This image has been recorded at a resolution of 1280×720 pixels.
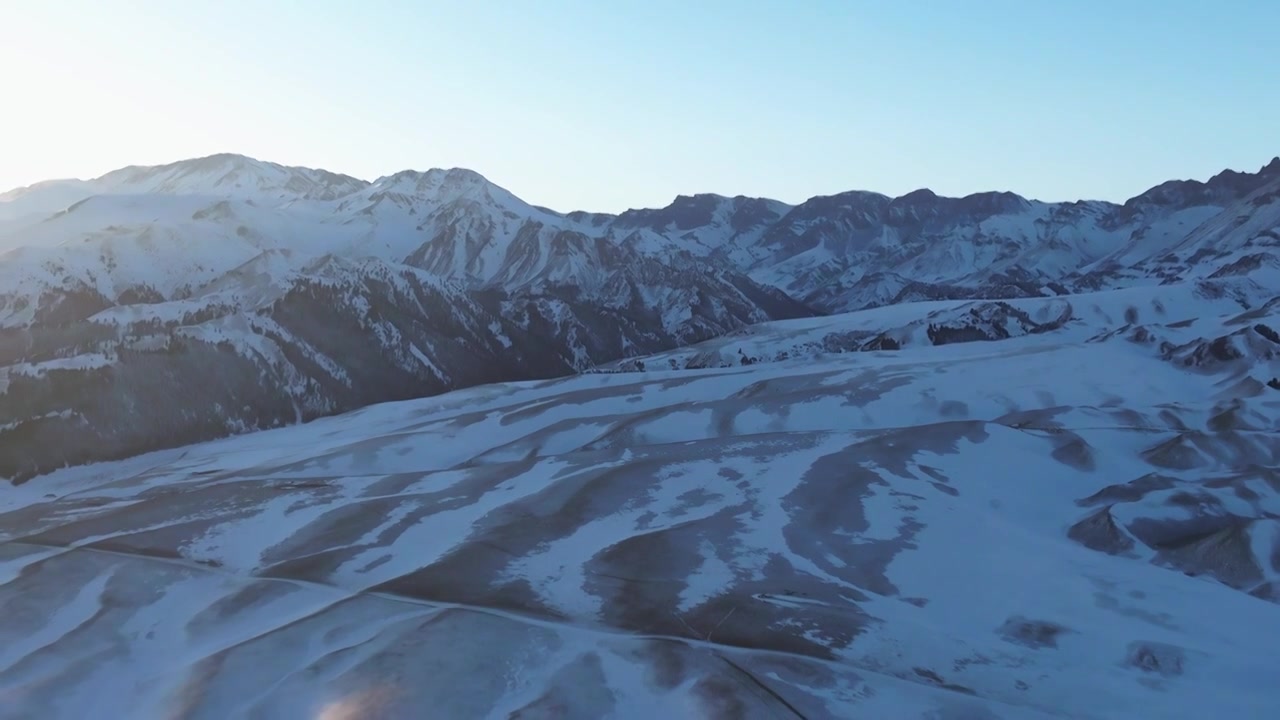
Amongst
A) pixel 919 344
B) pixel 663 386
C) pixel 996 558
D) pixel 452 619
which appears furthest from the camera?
pixel 919 344

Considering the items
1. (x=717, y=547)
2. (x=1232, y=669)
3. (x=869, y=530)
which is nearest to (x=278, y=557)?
(x=717, y=547)

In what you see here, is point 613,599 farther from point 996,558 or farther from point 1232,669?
point 1232,669

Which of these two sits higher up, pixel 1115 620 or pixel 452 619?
pixel 452 619

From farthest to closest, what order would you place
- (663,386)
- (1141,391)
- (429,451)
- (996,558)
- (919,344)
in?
(919,344), (663,386), (1141,391), (429,451), (996,558)

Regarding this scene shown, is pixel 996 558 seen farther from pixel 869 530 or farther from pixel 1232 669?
pixel 1232 669

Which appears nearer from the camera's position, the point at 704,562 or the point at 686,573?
the point at 686,573

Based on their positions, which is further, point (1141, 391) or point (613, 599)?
point (1141, 391)

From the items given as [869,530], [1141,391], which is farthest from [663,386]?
[869,530]
